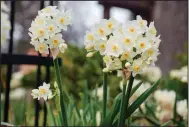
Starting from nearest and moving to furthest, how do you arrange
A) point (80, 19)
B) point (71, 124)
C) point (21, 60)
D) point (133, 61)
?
point (133, 61), point (71, 124), point (21, 60), point (80, 19)

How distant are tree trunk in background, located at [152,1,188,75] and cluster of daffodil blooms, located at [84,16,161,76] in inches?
147

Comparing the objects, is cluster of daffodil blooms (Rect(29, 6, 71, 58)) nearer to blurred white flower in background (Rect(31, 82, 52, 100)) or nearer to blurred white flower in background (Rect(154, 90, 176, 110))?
blurred white flower in background (Rect(31, 82, 52, 100))

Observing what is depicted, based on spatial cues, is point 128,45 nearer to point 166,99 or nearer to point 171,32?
point 166,99

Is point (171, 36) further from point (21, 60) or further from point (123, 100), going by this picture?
point (123, 100)

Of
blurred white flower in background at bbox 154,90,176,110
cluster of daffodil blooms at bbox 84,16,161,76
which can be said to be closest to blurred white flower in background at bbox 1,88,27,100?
blurred white flower in background at bbox 154,90,176,110

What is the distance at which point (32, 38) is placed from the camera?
3.09ft

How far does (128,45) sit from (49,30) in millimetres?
179

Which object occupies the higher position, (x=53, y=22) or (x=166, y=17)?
(x=166, y=17)

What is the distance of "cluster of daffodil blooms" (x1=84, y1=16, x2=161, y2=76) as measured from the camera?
884mm

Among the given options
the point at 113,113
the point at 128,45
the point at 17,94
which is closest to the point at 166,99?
the point at 113,113

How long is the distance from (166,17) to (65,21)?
410 centimetres

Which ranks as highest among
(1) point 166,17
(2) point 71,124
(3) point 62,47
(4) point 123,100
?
(1) point 166,17

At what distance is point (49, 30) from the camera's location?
941mm

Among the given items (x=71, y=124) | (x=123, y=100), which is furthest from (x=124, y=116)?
(x=71, y=124)
